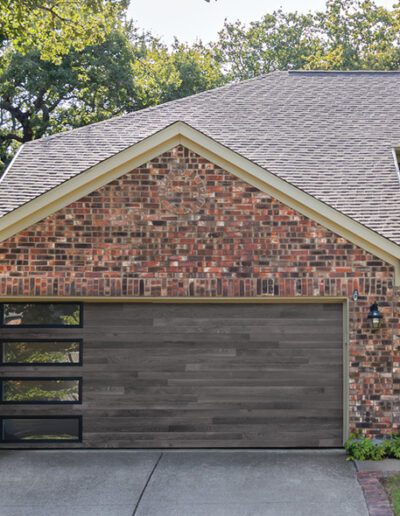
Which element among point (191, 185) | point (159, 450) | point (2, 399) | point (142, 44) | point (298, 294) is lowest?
point (159, 450)

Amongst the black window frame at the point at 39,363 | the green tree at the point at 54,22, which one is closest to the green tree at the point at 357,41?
the green tree at the point at 54,22

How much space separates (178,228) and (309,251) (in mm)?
1978

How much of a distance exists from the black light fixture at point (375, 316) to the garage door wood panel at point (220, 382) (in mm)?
534

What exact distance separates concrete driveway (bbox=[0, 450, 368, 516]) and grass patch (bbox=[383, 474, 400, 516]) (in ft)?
1.14

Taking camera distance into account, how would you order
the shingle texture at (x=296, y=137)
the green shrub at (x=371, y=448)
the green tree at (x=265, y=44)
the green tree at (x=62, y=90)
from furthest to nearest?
the green tree at (x=265, y=44)
the green tree at (x=62, y=90)
the shingle texture at (x=296, y=137)
the green shrub at (x=371, y=448)

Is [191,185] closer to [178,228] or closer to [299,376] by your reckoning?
[178,228]

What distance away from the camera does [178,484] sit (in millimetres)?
7773

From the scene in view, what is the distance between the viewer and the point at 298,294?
926 centimetres

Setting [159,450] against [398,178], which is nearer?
[159,450]

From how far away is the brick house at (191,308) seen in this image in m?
9.16

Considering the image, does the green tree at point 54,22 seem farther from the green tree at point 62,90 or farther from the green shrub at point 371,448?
the green shrub at point 371,448

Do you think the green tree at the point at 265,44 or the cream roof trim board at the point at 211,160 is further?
the green tree at the point at 265,44

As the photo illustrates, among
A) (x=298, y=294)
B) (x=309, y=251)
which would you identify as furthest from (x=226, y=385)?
(x=309, y=251)

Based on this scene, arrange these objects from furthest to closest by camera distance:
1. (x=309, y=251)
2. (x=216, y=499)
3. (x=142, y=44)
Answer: (x=142, y=44) → (x=309, y=251) → (x=216, y=499)
